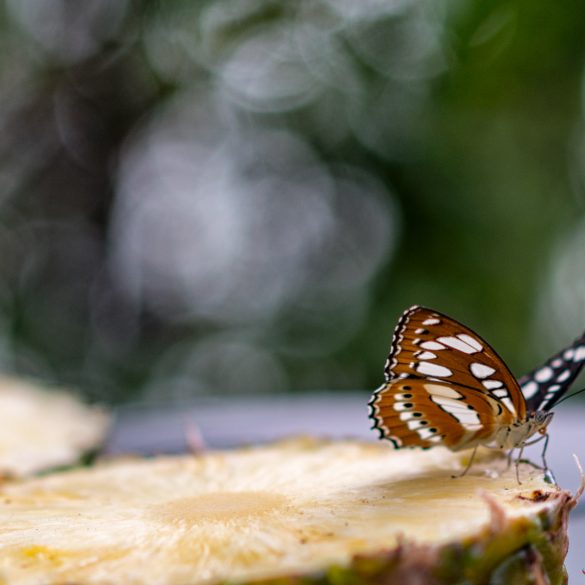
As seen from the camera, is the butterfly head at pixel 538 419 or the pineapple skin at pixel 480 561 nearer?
the pineapple skin at pixel 480 561

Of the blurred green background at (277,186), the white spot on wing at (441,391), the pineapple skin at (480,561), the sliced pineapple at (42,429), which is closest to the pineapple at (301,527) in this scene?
the pineapple skin at (480,561)

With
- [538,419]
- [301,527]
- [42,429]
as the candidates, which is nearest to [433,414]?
[538,419]

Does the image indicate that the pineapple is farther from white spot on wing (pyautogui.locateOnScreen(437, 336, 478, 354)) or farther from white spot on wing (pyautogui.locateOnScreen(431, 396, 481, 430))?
white spot on wing (pyautogui.locateOnScreen(437, 336, 478, 354))

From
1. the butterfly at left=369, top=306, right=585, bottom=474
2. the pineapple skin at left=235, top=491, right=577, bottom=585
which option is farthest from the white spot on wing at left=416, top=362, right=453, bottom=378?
the pineapple skin at left=235, top=491, right=577, bottom=585

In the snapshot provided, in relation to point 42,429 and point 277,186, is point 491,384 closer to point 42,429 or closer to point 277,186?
point 42,429

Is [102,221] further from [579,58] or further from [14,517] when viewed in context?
[14,517]

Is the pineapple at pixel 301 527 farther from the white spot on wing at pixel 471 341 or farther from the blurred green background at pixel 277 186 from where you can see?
the blurred green background at pixel 277 186

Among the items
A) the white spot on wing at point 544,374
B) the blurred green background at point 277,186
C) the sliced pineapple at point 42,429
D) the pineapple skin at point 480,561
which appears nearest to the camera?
the pineapple skin at point 480,561
